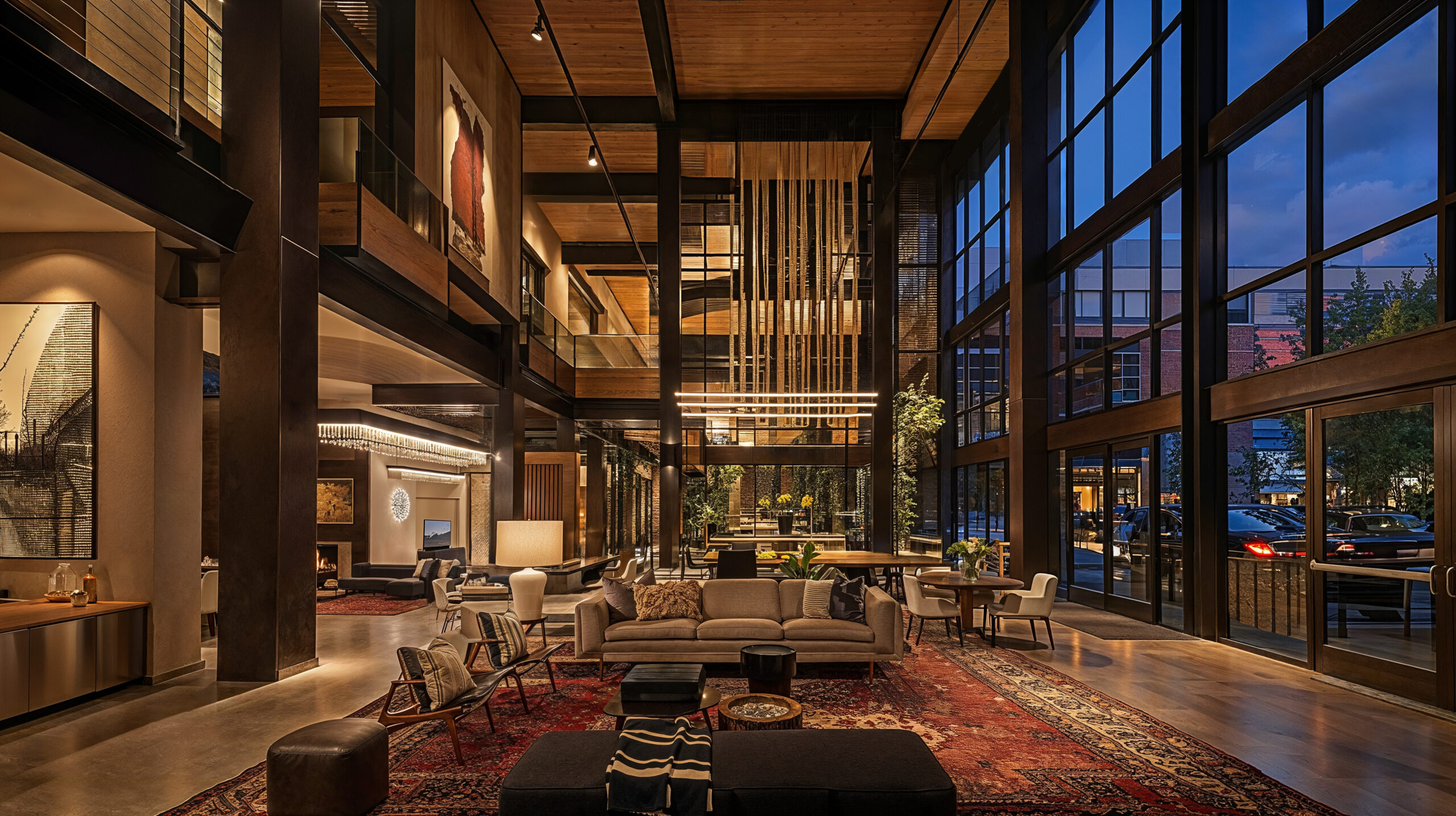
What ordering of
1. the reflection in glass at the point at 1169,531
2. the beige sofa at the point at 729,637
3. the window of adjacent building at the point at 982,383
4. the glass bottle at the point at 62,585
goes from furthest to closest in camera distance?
the window of adjacent building at the point at 982,383 → the reflection in glass at the point at 1169,531 → the beige sofa at the point at 729,637 → the glass bottle at the point at 62,585

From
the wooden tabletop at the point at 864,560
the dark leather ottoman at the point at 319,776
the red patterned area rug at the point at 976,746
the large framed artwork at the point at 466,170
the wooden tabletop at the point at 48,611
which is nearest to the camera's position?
the dark leather ottoman at the point at 319,776

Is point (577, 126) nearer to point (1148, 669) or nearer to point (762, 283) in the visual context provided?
point (762, 283)

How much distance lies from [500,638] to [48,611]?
3281mm

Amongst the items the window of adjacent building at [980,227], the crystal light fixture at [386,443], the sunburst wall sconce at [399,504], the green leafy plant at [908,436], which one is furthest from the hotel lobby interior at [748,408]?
the sunburst wall sconce at [399,504]

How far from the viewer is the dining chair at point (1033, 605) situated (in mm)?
7988

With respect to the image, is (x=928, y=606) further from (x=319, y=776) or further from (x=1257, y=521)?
(x=319, y=776)

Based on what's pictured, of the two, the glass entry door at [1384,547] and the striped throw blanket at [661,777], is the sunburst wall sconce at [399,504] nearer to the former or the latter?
the striped throw blanket at [661,777]

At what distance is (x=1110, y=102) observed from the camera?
34.7 ft

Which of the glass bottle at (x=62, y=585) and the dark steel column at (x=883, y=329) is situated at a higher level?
the dark steel column at (x=883, y=329)

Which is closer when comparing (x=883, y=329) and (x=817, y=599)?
(x=817, y=599)

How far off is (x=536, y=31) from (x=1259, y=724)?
816 cm

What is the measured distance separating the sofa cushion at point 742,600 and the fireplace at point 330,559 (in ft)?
35.2

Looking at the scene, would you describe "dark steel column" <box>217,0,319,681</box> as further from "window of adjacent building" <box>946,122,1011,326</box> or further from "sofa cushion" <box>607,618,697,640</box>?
"window of adjacent building" <box>946,122,1011,326</box>

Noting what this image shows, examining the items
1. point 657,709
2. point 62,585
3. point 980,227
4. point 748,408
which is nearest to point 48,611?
point 62,585
